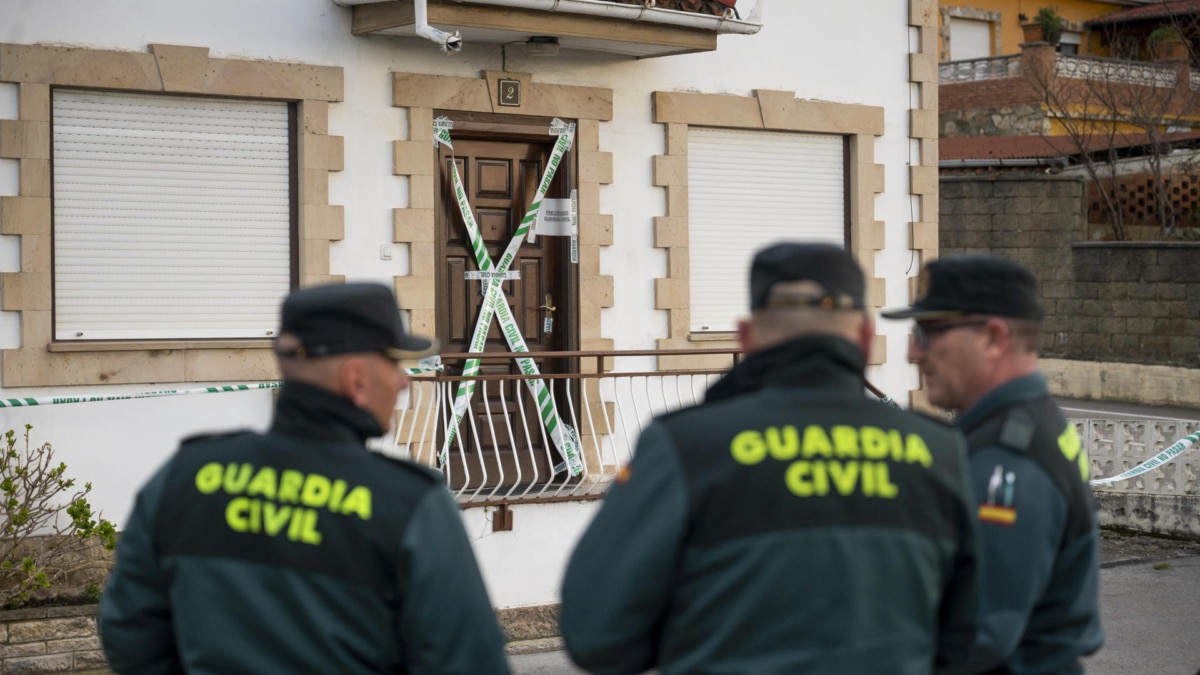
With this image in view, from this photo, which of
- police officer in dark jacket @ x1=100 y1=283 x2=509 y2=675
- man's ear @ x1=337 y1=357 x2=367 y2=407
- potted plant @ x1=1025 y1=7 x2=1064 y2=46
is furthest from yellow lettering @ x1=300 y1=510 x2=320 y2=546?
potted plant @ x1=1025 y1=7 x2=1064 y2=46

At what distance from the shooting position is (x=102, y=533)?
8.46m

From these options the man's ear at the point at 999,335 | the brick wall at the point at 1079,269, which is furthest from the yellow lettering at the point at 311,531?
the brick wall at the point at 1079,269

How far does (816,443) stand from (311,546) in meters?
0.94

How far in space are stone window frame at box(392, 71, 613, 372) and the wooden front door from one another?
0.15 meters

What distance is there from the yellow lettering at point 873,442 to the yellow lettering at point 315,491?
98 cm

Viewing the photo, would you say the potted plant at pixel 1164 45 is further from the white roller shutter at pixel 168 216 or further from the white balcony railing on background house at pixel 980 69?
the white roller shutter at pixel 168 216

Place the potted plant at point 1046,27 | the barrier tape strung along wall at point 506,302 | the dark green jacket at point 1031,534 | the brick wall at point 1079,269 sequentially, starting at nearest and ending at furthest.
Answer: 1. the dark green jacket at point 1031,534
2. the barrier tape strung along wall at point 506,302
3. the brick wall at point 1079,269
4. the potted plant at point 1046,27

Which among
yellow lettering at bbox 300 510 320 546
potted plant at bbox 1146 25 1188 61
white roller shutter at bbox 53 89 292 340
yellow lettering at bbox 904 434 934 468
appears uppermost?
potted plant at bbox 1146 25 1188 61

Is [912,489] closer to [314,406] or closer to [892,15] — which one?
[314,406]

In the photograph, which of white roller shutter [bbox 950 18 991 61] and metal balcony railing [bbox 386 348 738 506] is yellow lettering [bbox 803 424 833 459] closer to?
metal balcony railing [bbox 386 348 738 506]

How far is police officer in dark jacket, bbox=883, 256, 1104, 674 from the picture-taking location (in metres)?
3.14

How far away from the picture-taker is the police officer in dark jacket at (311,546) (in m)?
2.74

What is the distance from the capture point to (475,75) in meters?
10.5

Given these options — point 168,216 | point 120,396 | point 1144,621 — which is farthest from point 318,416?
point 1144,621
